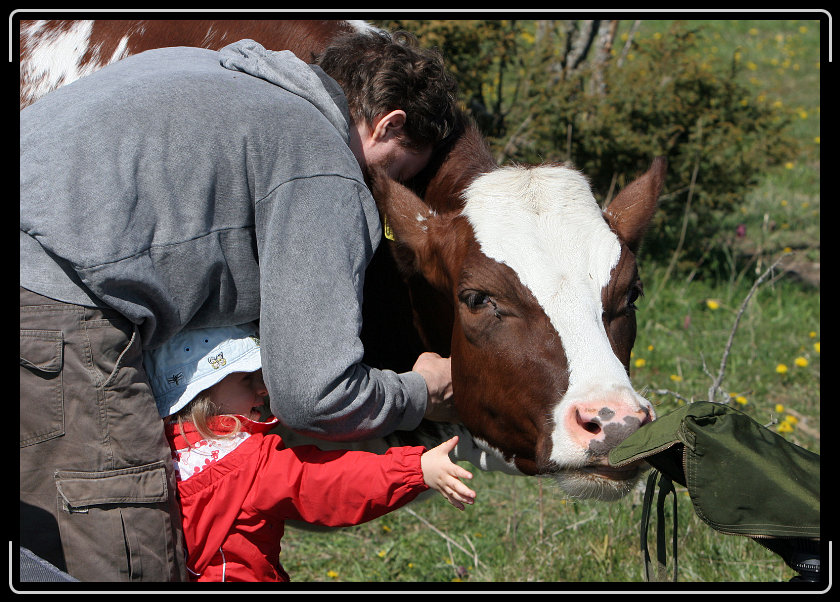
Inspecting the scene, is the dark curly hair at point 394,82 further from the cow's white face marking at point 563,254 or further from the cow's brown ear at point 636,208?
the cow's brown ear at point 636,208

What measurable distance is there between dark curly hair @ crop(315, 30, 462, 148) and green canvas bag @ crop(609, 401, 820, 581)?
55.6 inches

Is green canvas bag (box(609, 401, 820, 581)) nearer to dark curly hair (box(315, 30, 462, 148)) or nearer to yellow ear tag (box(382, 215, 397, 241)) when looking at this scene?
yellow ear tag (box(382, 215, 397, 241))

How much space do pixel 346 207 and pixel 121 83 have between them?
695 millimetres

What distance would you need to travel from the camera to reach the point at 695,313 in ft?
21.1

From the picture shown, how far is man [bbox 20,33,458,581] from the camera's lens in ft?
7.26

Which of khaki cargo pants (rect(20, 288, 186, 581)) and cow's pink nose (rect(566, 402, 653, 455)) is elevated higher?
cow's pink nose (rect(566, 402, 653, 455))

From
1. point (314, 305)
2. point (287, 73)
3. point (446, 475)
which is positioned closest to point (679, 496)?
point (446, 475)

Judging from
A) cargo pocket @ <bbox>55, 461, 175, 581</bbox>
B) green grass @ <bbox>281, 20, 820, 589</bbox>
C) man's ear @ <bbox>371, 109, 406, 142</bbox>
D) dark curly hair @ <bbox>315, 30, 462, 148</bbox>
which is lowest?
green grass @ <bbox>281, 20, 820, 589</bbox>

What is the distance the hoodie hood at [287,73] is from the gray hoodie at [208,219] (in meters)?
0.11

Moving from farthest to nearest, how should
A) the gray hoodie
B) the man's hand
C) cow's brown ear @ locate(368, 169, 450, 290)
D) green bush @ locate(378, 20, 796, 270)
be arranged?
1. green bush @ locate(378, 20, 796, 270)
2. cow's brown ear @ locate(368, 169, 450, 290)
3. the man's hand
4. the gray hoodie

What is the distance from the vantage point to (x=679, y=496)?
14.2 ft

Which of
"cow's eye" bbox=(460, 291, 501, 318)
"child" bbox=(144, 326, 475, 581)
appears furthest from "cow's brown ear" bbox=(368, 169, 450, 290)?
"child" bbox=(144, 326, 475, 581)
